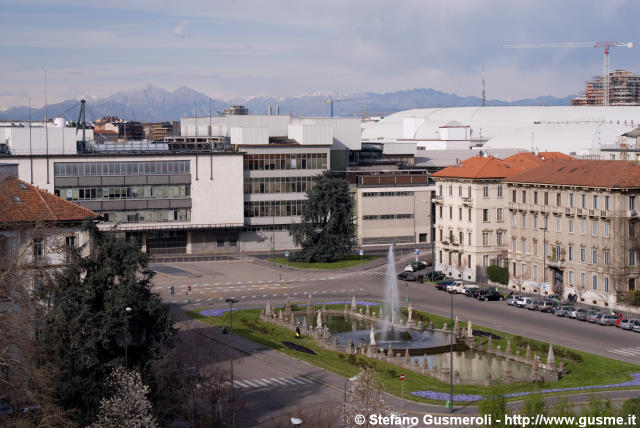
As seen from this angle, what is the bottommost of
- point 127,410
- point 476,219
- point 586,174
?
point 127,410

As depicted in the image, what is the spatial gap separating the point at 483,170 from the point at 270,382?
54992 mm

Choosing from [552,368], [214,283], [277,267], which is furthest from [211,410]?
[277,267]

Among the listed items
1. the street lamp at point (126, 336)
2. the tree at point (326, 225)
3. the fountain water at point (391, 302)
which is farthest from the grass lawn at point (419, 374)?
the tree at point (326, 225)

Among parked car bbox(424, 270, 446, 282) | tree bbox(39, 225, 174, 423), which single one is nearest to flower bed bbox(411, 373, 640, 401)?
tree bbox(39, 225, 174, 423)

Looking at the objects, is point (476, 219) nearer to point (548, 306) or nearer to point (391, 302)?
point (548, 306)

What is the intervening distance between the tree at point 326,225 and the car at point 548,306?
3982 cm

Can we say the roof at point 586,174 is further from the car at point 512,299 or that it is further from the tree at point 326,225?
the tree at point 326,225

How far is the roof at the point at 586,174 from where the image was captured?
91.4m

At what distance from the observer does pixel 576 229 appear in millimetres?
95688

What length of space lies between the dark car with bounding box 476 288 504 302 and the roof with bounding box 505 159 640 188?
513 inches

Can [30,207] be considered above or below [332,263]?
above

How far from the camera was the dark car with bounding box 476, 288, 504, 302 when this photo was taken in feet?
318

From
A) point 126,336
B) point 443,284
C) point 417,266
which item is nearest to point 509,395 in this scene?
point 126,336

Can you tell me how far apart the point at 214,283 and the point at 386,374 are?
48.2 metres
